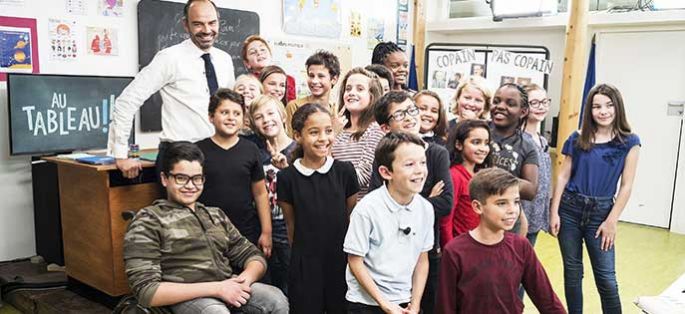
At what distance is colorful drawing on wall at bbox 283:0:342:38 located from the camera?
506 centimetres

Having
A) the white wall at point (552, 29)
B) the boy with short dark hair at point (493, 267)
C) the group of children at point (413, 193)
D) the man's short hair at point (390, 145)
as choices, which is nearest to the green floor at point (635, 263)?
the white wall at point (552, 29)

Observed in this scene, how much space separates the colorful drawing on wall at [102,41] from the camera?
3764mm

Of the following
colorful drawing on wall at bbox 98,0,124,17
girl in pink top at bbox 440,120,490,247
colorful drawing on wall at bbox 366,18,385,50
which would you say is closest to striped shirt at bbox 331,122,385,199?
girl in pink top at bbox 440,120,490,247

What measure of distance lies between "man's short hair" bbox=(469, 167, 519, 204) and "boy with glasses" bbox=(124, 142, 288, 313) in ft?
2.76

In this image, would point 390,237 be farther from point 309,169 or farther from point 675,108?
point 675,108

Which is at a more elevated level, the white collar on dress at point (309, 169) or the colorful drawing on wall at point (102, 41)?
the colorful drawing on wall at point (102, 41)

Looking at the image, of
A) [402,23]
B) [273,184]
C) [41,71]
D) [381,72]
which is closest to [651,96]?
[402,23]

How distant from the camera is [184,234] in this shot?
2102 mm

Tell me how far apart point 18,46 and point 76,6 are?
45 centimetres

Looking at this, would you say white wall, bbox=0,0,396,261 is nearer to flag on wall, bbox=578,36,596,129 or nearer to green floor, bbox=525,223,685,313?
green floor, bbox=525,223,685,313

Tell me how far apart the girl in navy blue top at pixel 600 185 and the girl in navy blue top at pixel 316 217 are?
1079 millimetres

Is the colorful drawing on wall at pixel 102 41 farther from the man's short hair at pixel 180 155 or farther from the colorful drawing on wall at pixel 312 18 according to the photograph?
the man's short hair at pixel 180 155

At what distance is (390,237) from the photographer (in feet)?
6.23

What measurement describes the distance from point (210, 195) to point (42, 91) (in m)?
1.59
